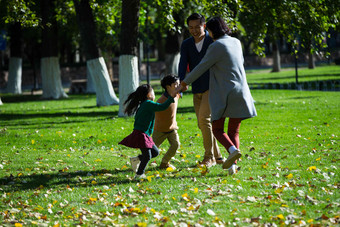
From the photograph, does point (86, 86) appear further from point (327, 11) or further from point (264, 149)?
point (264, 149)

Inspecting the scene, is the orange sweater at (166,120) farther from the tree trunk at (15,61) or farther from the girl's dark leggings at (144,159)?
the tree trunk at (15,61)

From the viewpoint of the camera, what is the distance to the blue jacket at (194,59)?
8117mm

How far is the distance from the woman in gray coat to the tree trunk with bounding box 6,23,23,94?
24.1 meters

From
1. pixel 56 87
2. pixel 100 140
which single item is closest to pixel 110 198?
pixel 100 140

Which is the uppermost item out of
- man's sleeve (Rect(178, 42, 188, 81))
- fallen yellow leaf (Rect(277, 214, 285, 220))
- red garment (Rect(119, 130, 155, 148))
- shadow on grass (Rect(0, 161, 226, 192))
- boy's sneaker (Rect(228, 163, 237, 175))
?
man's sleeve (Rect(178, 42, 188, 81))

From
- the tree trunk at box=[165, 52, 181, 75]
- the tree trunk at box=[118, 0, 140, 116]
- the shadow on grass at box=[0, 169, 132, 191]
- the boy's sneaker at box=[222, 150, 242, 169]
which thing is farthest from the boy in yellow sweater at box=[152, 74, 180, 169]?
the tree trunk at box=[165, 52, 181, 75]

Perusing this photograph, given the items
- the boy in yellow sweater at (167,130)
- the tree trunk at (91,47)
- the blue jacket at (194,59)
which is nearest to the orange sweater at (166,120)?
the boy in yellow sweater at (167,130)

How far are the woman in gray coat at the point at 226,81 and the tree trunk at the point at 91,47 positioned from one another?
1219cm

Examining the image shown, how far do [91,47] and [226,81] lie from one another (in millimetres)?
12836

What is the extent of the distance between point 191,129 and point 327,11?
690cm

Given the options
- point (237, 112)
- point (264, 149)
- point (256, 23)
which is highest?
point (256, 23)

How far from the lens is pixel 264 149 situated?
32.6ft

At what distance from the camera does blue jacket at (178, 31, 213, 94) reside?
8.12 metres

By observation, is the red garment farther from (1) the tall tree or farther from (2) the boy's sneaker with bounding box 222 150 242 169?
(1) the tall tree
